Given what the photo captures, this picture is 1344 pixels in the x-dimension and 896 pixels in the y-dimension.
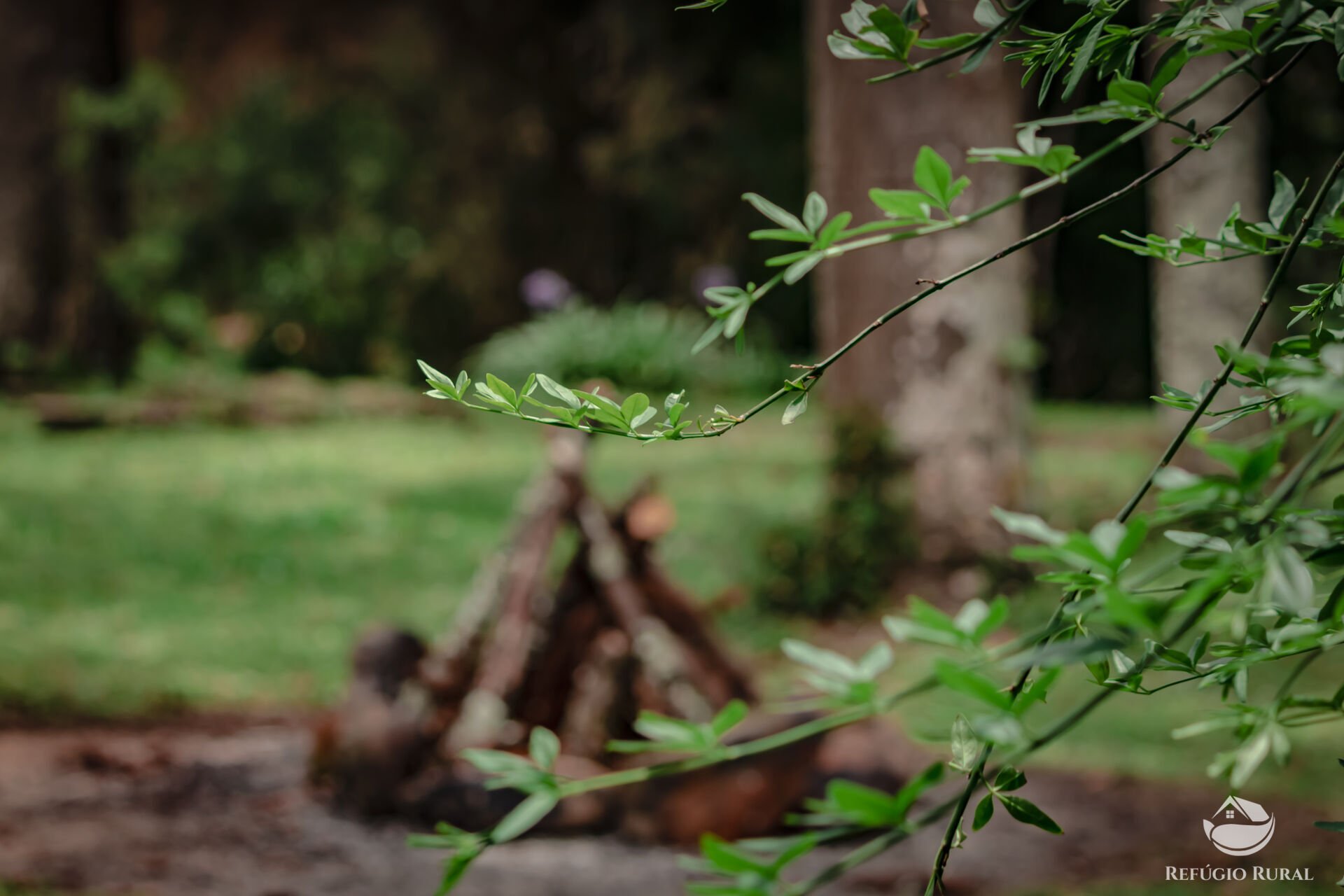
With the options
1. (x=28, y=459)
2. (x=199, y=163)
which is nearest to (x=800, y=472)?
(x=28, y=459)

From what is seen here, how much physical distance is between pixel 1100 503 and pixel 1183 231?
637cm

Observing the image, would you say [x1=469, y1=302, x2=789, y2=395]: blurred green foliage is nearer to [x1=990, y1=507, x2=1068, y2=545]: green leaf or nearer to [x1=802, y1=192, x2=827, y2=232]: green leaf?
[x1=802, y1=192, x2=827, y2=232]: green leaf

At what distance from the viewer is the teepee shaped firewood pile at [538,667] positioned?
129 inches

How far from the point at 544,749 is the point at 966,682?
413mm

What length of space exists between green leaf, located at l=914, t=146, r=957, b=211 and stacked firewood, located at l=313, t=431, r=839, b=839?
7.66 ft

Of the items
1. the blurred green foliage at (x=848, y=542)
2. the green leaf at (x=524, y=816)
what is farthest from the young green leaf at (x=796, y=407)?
the blurred green foliage at (x=848, y=542)

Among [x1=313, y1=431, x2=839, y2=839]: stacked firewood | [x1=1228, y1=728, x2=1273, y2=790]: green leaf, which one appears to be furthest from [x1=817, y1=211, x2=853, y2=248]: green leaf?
[x1=313, y1=431, x2=839, y2=839]: stacked firewood

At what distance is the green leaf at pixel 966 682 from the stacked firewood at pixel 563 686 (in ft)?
7.87

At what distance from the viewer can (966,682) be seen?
1.73 ft

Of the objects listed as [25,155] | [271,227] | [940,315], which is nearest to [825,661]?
[940,315]

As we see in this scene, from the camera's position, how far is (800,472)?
884cm

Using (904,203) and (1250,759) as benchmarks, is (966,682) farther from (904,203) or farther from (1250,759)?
(904,203)

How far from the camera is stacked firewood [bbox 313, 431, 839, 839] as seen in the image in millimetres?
3129

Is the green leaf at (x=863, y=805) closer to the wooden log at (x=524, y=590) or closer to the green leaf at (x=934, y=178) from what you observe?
the green leaf at (x=934, y=178)
